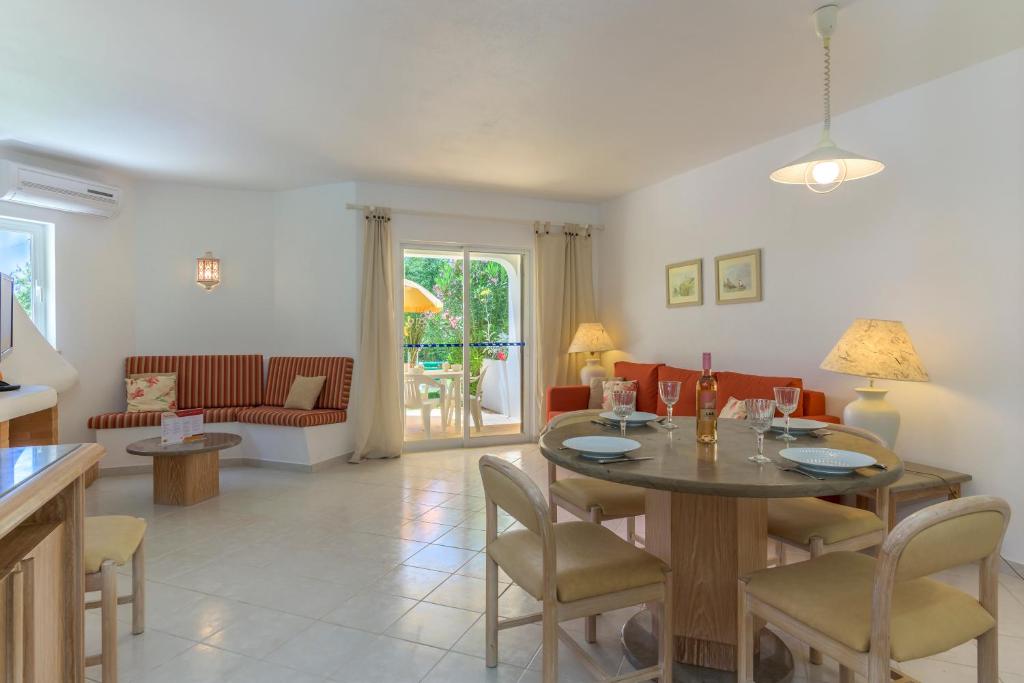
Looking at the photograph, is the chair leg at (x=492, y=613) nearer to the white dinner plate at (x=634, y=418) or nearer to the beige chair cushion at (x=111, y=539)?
the white dinner plate at (x=634, y=418)

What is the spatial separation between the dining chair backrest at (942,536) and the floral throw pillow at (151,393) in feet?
18.4

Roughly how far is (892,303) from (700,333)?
1.68 meters

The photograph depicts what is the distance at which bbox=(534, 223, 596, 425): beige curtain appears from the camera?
19.6 ft

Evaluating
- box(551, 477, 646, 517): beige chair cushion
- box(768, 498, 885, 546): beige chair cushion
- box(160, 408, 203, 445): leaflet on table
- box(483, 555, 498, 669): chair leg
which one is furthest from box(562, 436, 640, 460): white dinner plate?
box(160, 408, 203, 445): leaflet on table

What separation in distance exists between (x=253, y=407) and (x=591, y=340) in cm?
347

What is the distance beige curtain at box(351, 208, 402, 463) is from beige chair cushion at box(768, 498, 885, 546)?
12.9ft

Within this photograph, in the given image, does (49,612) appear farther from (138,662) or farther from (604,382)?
(604,382)

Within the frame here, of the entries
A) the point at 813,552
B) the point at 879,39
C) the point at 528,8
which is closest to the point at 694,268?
the point at 879,39

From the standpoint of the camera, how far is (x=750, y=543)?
6.07 ft

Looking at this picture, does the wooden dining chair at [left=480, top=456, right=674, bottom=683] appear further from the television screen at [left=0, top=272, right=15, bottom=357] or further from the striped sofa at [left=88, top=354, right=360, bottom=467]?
the striped sofa at [left=88, top=354, right=360, bottom=467]

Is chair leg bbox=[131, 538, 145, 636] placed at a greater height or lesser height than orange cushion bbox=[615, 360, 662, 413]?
lesser

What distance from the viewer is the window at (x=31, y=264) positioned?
442 centimetres

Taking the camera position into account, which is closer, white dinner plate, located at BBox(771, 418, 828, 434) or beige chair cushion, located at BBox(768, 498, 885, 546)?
beige chair cushion, located at BBox(768, 498, 885, 546)

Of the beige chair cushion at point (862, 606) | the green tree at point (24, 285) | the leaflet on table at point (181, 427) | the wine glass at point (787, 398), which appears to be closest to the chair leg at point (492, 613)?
the beige chair cushion at point (862, 606)
